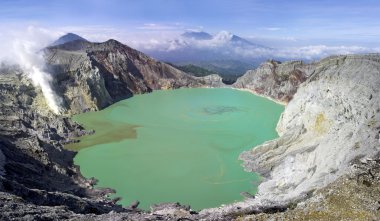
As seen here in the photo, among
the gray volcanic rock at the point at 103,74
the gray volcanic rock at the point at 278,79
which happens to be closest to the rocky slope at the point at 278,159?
the gray volcanic rock at the point at 103,74

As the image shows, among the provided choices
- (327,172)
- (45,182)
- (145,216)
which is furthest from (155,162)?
(145,216)

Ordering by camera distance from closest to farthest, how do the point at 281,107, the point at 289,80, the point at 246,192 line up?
the point at 246,192
the point at 281,107
the point at 289,80

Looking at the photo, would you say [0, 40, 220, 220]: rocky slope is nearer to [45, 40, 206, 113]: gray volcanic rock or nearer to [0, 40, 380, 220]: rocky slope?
[45, 40, 206, 113]: gray volcanic rock

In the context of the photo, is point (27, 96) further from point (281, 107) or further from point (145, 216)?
point (145, 216)

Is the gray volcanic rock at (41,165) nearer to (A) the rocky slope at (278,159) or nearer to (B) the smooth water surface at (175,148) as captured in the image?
(A) the rocky slope at (278,159)

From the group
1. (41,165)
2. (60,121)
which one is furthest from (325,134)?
(60,121)

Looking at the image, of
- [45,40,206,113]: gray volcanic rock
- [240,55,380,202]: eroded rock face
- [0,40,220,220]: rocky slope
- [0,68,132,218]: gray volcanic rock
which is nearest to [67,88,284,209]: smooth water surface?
[0,68,132,218]: gray volcanic rock
